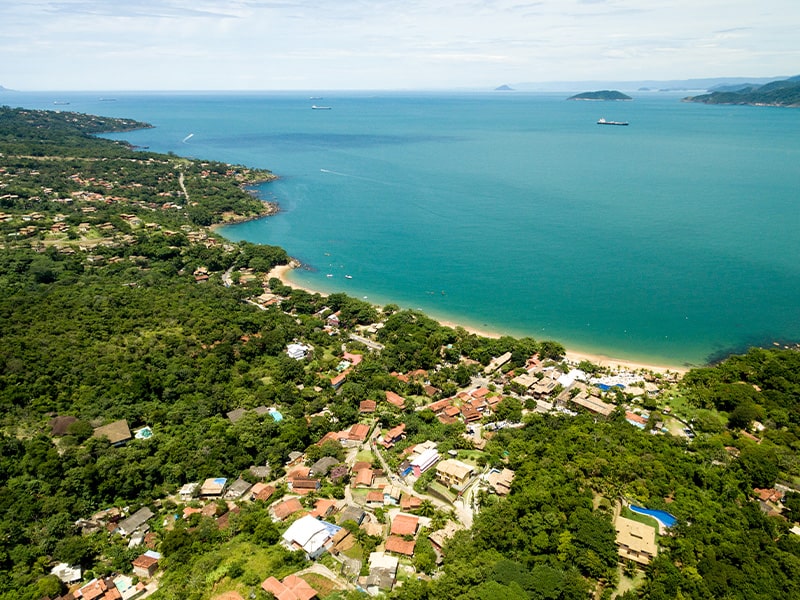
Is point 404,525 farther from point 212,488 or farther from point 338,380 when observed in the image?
point 338,380

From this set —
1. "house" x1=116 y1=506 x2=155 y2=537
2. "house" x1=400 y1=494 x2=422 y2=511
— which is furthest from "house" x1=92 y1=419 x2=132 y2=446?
"house" x1=400 y1=494 x2=422 y2=511

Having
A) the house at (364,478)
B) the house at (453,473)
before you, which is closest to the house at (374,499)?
the house at (364,478)

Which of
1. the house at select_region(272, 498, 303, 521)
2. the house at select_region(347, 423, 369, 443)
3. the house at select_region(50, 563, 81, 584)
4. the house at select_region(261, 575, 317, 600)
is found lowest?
the house at select_region(50, 563, 81, 584)

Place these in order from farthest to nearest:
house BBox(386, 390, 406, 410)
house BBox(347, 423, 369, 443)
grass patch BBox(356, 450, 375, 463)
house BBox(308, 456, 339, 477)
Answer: house BBox(386, 390, 406, 410)
house BBox(347, 423, 369, 443)
grass patch BBox(356, 450, 375, 463)
house BBox(308, 456, 339, 477)

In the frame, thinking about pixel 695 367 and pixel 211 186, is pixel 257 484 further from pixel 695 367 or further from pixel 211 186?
pixel 211 186

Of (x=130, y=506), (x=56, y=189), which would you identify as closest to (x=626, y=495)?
(x=130, y=506)

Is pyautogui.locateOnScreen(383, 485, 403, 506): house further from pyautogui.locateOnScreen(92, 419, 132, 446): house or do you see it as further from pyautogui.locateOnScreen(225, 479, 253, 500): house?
pyautogui.locateOnScreen(92, 419, 132, 446): house

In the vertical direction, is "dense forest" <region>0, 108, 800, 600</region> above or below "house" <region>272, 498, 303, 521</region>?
above
